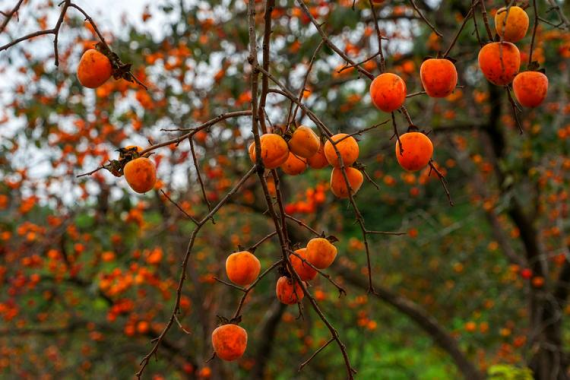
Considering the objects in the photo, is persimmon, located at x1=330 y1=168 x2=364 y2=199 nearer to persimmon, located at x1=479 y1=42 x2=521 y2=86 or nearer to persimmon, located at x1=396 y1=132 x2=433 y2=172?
persimmon, located at x1=396 y1=132 x2=433 y2=172

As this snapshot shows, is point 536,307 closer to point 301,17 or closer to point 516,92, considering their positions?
point 301,17

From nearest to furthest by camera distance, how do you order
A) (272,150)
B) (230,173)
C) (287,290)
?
(272,150), (287,290), (230,173)

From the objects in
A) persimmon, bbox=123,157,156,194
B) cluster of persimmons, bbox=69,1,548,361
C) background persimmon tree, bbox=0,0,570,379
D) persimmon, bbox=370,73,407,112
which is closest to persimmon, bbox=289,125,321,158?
cluster of persimmons, bbox=69,1,548,361

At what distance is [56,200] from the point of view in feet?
12.7

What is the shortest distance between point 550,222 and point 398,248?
212cm

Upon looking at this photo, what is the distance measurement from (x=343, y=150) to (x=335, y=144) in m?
0.06

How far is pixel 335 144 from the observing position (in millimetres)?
918

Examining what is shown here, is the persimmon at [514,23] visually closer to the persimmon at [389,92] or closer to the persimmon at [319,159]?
the persimmon at [389,92]

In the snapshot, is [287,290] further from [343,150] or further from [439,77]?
[439,77]

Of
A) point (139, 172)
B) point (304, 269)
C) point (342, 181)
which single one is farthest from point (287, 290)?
point (139, 172)

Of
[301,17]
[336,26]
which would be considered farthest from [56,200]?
[336,26]

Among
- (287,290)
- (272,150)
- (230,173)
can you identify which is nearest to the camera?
(272,150)

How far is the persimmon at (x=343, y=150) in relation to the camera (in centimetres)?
96

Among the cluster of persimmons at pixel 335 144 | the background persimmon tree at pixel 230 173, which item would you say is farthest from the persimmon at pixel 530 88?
the background persimmon tree at pixel 230 173
